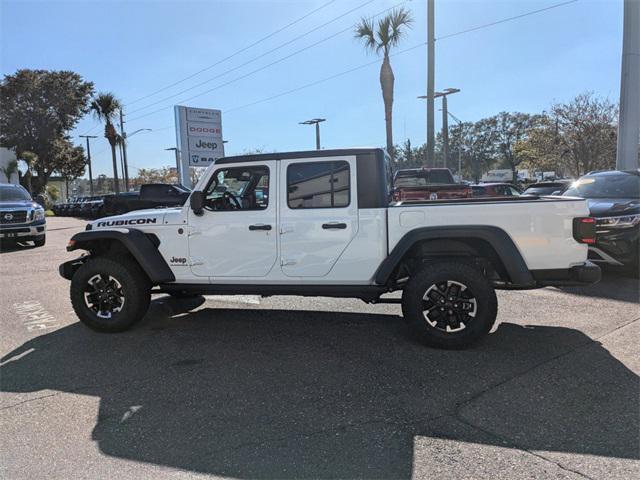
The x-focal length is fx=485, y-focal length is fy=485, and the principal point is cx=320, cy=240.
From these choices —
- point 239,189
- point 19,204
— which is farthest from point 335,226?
point 19,204

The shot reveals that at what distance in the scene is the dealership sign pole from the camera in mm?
22844

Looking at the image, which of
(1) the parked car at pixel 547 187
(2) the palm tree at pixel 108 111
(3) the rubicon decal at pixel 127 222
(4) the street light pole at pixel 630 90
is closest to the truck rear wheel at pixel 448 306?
(3) the rubicon decal at pixel 127 222

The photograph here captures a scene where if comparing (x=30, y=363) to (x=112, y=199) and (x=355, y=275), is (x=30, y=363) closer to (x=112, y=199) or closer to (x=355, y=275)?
(x=355, y=275)

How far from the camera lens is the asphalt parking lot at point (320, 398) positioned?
9.39 feet

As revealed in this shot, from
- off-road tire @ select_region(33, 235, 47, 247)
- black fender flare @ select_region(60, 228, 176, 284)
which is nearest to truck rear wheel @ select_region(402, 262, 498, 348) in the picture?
black fender flare @ select_region(60, 228, 176, 284)

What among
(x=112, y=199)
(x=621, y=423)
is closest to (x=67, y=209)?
(x=112, y=199)

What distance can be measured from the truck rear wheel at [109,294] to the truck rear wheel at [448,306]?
9.59 feet

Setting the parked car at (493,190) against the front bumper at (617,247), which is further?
the parked car at (493,190)

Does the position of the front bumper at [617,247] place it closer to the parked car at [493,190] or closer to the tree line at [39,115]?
the parked car at [493,190]

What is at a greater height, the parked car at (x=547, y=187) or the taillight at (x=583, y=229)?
the parked car at (x=547, y=187)

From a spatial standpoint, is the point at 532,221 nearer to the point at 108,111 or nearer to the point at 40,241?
the point at 40,241

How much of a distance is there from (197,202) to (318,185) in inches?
51.0

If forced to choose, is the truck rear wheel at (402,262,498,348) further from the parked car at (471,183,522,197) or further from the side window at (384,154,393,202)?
the parked car at (471,183,522,197)

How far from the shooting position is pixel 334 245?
4.84 meters
